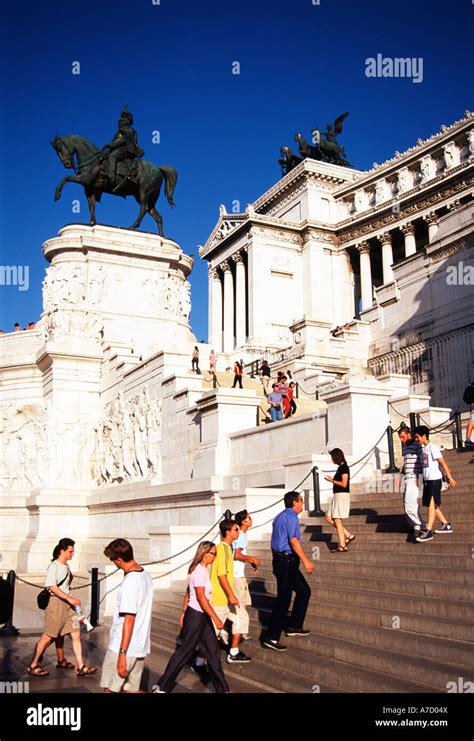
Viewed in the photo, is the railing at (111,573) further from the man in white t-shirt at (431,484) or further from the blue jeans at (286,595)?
the blue jeans at (286,595)

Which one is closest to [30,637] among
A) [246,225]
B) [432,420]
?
[432,420]

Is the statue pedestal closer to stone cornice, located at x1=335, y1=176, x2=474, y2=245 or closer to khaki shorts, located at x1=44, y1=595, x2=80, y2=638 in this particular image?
khaki shorts, located at x1=44, y1=595, x2=80, y2=638

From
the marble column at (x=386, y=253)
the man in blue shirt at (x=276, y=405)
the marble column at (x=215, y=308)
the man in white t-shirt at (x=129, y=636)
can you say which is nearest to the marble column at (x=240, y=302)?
the marble column at (x=215, y=308)

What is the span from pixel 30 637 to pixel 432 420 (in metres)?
9.19

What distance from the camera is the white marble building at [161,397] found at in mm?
16031

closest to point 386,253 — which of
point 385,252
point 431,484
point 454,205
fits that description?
point 385,252

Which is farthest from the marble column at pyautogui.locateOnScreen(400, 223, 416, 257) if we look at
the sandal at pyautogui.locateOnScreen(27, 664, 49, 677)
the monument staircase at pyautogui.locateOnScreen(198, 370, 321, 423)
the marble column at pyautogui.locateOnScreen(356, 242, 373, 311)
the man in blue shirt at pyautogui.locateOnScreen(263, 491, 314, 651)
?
the sandal at pyautogui.locateOnScreen(27, 664, 49, 677)

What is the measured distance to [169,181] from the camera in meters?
32.0

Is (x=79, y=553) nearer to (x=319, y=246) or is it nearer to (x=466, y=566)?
(x=466, y=566)

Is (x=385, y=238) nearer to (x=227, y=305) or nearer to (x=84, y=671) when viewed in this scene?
(x=227, y=305)

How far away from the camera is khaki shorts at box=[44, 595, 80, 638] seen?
30.2 feet

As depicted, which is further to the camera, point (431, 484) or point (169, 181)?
point (169, 181)

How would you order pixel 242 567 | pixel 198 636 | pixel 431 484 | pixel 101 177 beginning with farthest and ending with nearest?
pixel 101 177, pixel 431 484, pixel 242 567, pixel 198 636

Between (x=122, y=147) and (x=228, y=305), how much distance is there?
40.3 metres
